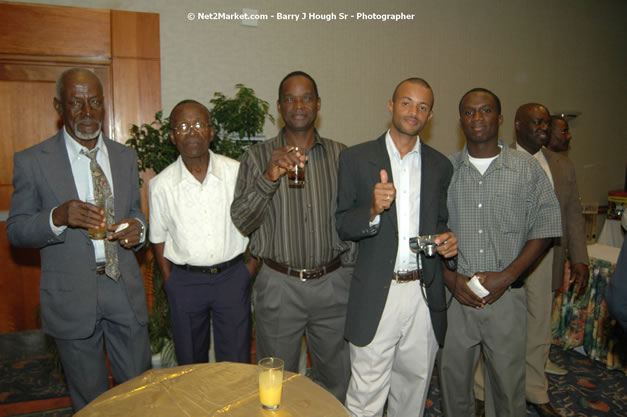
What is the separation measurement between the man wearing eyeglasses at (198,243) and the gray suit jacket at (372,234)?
2.17 feet

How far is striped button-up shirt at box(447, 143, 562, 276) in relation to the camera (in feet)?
7.20

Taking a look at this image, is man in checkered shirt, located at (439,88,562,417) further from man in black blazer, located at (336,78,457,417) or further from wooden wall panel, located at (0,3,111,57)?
wooden wall panel, located at (0,3,111,57)

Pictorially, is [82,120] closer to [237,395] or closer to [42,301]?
[42,301]

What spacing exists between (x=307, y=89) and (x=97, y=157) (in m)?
1.17

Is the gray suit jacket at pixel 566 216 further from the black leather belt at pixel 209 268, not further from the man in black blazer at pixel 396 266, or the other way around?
the black leather belt at pixel 209 268

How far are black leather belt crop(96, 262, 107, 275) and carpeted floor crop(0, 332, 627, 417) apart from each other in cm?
142

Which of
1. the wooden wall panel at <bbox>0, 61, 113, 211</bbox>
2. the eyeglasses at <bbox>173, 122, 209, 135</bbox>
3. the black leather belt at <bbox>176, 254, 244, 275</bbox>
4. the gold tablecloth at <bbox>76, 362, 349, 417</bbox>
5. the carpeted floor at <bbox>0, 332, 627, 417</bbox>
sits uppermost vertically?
the wooden wall panel at <bbox>0, 61, 113, 211</bbox>

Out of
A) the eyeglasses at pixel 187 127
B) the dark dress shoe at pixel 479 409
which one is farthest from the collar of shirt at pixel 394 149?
the dark dress shoe at pixel 479 409

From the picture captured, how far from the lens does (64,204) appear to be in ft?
6.31

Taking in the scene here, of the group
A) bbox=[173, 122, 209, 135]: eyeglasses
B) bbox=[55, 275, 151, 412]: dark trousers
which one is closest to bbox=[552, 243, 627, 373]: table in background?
bbox=[173, 122, 209, 135]: eyeglasses

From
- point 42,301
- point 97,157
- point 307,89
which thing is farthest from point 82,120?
point 307,89

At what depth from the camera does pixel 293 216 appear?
2279mm

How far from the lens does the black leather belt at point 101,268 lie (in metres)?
2.10

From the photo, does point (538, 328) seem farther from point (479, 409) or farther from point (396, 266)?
point (396, 266)
